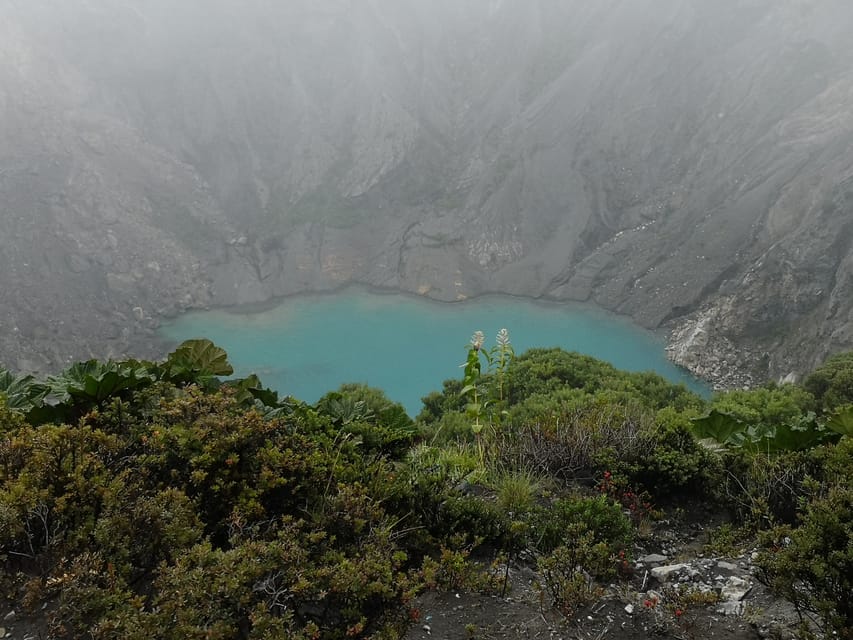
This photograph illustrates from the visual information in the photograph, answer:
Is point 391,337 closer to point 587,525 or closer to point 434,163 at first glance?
point 434,163

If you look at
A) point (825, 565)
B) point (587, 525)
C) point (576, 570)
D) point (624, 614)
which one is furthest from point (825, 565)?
point (587, 525)

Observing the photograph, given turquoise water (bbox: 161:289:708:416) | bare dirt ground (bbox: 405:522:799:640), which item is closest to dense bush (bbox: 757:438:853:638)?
bare dirt ground (bbox: 405:522:799:640)

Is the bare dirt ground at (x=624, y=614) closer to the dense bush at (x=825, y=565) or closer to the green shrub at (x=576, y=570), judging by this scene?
the green shrub at (x=576, y=570)

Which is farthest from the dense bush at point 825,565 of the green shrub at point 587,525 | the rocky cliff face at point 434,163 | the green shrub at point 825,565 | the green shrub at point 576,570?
the rocky cliff face at point 434,163

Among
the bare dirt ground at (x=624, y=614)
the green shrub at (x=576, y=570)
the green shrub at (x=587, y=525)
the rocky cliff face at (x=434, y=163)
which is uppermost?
the rocky cliff face at (x=434, y=163)

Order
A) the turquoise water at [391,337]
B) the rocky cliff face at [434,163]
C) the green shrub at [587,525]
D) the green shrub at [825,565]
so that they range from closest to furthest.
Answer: the green shrub at [825,565]
the green shrub at [587,525]
the turquoise water at [391,337]
the rocky cliff face at [434,163]

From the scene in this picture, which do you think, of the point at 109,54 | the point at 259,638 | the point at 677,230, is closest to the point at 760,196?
the point at 677,230

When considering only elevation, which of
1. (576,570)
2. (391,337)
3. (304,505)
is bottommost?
(576,570)
